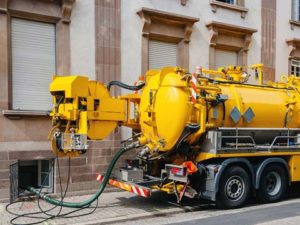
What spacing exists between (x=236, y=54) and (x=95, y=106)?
7.63 meters

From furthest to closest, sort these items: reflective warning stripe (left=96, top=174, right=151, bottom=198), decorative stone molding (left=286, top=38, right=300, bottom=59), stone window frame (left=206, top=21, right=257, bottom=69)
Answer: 1. decorative stone molding (left=286, top=38, right=300, bottom=59)
2. stone window frame (left=206, top=21, right=257, bottom=69)
3. reflective warning stripe (left=96, top=174, right=151, bottom=198)

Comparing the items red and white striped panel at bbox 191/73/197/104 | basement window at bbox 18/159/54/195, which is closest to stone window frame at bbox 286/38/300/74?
red and white striped panel at bbox 191/73/197/104

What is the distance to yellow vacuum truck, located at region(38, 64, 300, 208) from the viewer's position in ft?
27.3

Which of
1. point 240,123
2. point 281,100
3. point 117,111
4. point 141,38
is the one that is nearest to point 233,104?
point 240,123

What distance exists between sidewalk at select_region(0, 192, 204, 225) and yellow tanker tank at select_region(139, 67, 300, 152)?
126cm

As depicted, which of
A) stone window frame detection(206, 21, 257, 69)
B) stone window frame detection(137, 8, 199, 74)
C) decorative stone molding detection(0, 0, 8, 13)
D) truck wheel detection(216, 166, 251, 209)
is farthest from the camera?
stone window frame detection(206, 21, 257, 69)

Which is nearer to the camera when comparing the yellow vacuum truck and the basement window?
the yellow vacuum truck

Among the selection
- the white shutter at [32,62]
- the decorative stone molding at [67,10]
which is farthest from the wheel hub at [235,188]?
the decorative stone molding at [67,10]

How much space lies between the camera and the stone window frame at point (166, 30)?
1195 centimetres

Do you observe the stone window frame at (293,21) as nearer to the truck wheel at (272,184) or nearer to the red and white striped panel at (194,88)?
the truck wheel at (272,184)

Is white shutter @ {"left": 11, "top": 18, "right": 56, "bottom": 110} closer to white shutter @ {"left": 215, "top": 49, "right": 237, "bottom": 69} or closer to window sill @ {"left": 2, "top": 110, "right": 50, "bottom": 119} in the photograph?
window sill @ {"left": 2, "top": 110, "right": 50, "bottom": 119}

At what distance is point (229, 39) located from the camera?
46.5 ft

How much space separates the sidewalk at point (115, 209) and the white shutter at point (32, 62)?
2404 mm

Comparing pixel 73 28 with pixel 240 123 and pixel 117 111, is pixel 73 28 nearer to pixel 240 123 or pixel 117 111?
pixel 117 111
